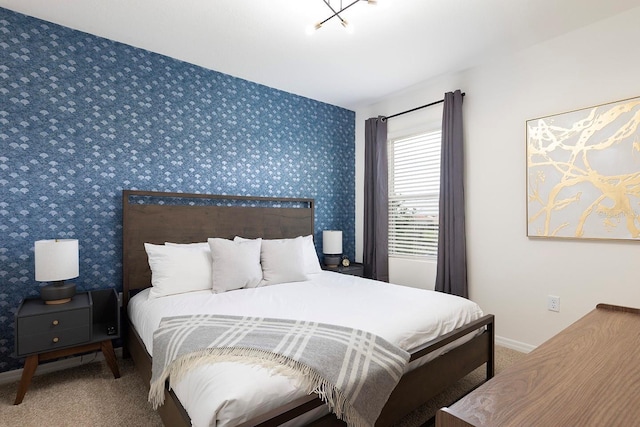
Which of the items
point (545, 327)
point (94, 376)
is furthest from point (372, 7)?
point (94, 376)

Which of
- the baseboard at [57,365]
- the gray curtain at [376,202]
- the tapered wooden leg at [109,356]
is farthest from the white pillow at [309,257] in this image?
the baseboard at [57,365]

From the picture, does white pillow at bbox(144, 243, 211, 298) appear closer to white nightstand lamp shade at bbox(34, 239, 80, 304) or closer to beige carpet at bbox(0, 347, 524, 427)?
white nightstand lamp shade at bbox(34, 239, 80, 304)

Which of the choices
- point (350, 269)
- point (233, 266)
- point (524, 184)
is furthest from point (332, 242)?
point (524, 184)

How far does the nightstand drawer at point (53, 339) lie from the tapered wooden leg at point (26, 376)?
0.23ft

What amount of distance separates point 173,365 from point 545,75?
10.9ft

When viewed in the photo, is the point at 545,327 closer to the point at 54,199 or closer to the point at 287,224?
the point at 287,224

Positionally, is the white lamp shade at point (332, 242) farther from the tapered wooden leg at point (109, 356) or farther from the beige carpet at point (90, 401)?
the tapered wooden leg at point (109, 356)

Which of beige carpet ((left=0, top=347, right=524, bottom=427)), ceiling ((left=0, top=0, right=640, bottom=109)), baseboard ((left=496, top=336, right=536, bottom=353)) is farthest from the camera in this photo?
baseboard ((left=496, top=336, right=536, bottom=353))

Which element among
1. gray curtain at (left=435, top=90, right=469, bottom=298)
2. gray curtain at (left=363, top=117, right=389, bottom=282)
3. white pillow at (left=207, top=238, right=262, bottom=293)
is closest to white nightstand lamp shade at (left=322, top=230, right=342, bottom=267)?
gray curtain at (left=363, top=117, right=389, bottom=282)

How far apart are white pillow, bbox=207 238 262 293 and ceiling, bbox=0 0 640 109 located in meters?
1.65

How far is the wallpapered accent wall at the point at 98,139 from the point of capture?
92.6 inches

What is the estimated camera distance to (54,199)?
2.47 metres

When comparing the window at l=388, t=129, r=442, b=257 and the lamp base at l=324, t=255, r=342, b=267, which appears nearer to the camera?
the window at l=388, t=129, r=442, b=257

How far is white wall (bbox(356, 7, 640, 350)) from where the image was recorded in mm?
2412
